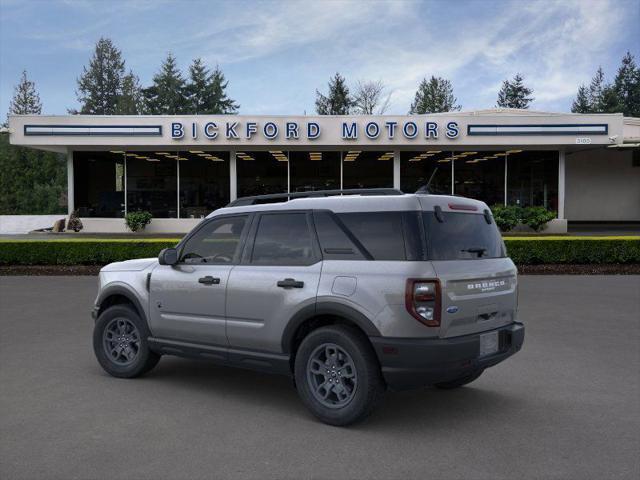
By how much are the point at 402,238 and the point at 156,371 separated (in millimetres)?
3439

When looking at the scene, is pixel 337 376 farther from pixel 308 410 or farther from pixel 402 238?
pixel 402 238

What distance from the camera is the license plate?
16.0ft

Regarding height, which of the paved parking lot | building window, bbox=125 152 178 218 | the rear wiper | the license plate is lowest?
the paved parking lot

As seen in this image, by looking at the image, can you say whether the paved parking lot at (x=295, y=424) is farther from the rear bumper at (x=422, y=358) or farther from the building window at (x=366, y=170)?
the building window at (x=366, y=170)

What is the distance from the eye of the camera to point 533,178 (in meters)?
28.3

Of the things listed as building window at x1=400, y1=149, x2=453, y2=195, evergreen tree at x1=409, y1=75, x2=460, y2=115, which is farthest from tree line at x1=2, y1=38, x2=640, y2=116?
building window at x1=400, y1=149, x2=453, y2=195

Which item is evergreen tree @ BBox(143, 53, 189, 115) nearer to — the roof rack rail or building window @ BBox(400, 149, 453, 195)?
building window @ BBox(400, 149, 453, 195)

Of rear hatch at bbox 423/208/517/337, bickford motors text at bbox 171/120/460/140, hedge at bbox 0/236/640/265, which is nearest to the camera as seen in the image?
rear hatch at bbox 423/208/517/337

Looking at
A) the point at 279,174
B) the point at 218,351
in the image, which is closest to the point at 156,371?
the point at 218,351

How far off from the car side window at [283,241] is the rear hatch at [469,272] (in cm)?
108

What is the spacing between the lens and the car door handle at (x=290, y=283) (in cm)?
507

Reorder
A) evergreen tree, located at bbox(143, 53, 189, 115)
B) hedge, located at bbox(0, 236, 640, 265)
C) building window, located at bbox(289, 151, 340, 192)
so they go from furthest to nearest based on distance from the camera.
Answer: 1. evergreen tree, located at bbox(143, 53, 189, 115)
2. building window, located at bbox(289, 151, 340, 192)
3. hedge, located at bbox(0, 236, 640, 265)

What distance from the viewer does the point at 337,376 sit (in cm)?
491

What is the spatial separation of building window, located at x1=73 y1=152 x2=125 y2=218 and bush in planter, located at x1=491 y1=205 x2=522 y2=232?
16.7 m
